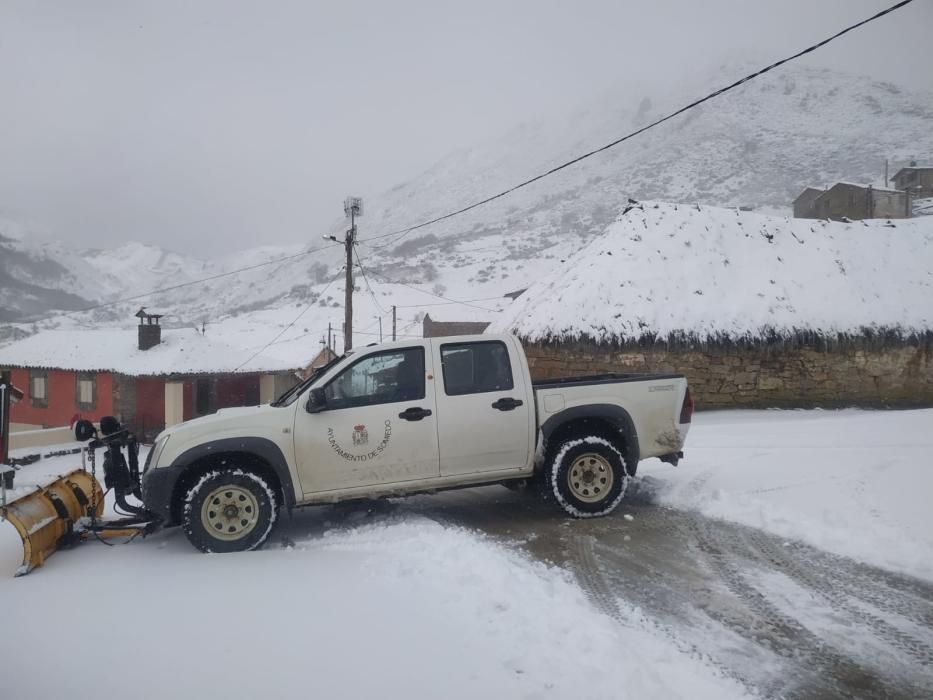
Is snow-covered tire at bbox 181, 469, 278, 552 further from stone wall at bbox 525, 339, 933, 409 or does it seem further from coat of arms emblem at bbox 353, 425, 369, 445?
stone wall at bbox 525, 339, 933, 409

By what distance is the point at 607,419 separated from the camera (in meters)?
5.44

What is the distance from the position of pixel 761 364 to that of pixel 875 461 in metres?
7.41

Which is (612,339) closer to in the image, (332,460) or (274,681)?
(332,460)

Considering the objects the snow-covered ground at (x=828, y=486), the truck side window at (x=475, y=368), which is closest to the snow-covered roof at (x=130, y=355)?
the truck side window at (x=475, y=368)

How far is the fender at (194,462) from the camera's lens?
4.53m

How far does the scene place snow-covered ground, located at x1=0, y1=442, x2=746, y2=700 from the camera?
2.68 m

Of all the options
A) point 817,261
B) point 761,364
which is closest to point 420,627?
point 761,364

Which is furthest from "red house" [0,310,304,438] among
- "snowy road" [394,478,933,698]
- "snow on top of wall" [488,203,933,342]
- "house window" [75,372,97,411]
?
"snowy road" [394,478,933,698]

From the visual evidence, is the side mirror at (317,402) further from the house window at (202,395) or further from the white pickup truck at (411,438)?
the house window at (202,395)

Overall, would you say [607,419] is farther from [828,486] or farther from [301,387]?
[301,387]

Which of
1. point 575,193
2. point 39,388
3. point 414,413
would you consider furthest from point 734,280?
point 575,193

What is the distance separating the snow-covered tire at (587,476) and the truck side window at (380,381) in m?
1.54

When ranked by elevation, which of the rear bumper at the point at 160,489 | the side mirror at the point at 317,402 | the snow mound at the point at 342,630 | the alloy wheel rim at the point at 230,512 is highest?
the side mirror at the point at 317,402

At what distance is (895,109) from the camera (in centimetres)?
13575
